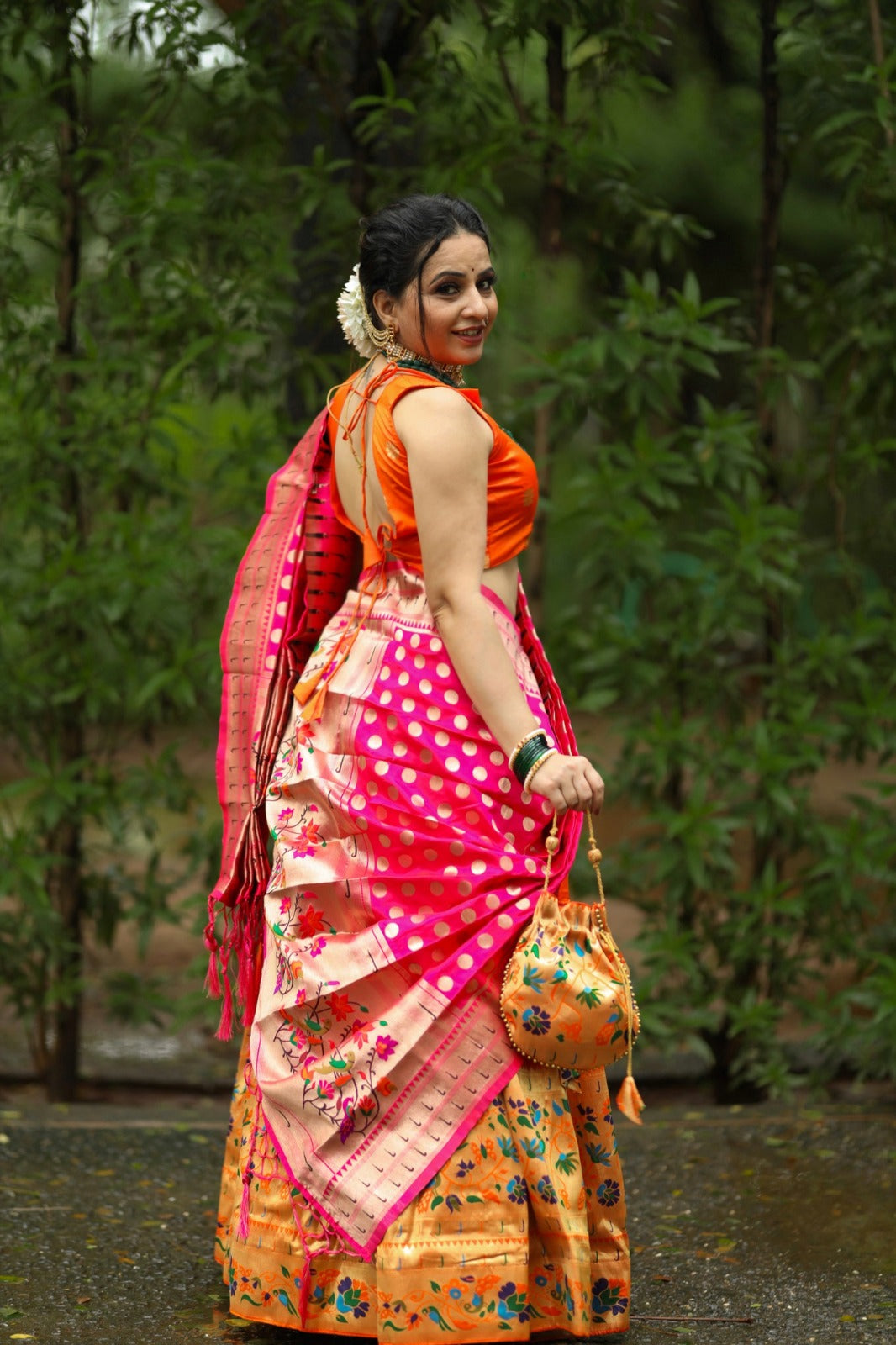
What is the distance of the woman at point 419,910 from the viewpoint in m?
2.55

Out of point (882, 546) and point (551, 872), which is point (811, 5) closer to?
point (882, 546)

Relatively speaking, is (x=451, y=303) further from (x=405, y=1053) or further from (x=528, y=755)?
(x=405, y=1053)

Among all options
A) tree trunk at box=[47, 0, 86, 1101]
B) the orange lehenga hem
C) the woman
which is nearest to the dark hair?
the woman

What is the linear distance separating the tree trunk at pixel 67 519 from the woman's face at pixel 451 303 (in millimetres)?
1707

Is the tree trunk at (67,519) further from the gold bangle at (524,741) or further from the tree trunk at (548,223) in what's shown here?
the gold bangle at (524,741)

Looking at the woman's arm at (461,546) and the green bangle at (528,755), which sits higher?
the woman's arm at (461,546)

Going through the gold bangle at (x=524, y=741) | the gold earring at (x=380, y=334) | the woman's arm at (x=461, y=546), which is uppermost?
the gold earring at (x=380, y=334)

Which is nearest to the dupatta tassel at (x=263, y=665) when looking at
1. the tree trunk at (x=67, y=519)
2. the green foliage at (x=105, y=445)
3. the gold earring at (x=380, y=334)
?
the gold earring at (x=380, y=334)

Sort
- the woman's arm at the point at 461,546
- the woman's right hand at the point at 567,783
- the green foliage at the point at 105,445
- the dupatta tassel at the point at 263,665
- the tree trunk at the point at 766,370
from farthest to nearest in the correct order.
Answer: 1. the tree trunk at the point at 766,370
2. the green foliage at the point at 105,445
3. the dupatta tassel at the point at 263,665
4. the woman's arm at the point at 461,546
5. the woman's right hand at the point at 567,783

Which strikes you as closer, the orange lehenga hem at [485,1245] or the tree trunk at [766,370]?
the orange lehenga hem at [485,1245]

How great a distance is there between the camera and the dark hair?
2674 millimetres

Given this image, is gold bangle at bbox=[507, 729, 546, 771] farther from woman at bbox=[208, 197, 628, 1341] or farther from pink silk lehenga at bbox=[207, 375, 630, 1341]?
pink silk lehenga at bbox=[207, 375, 630, 1341]

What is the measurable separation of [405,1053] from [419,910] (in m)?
0.23

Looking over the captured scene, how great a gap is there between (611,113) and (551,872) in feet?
19.6
